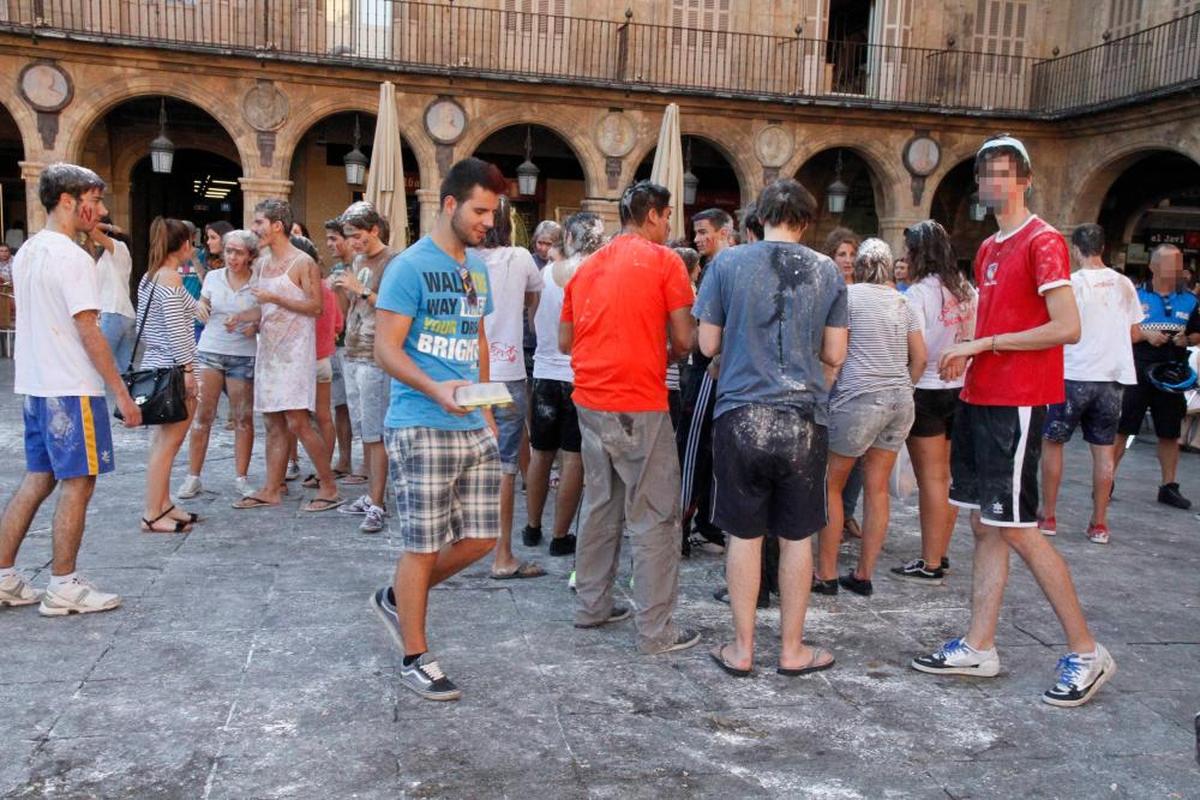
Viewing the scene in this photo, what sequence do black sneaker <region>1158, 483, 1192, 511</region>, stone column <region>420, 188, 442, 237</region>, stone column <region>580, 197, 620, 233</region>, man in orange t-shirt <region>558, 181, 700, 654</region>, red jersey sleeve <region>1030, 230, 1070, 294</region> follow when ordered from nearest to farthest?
red jersey sleeve <region>1030, 230, 1070, 294</region> → man in orange t-shirt <region>558, 181, 700, 654</region> → black sneaker <region>1158, 483, 1192, 511</region> → stone column <region>420, 188, 442, 237</region> → stone column <region>580, 197, 620, 233</region>

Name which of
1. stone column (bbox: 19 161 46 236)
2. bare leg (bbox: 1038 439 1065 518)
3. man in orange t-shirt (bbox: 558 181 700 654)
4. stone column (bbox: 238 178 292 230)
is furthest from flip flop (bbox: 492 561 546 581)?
stone column (bbox: 19 161 46 236)

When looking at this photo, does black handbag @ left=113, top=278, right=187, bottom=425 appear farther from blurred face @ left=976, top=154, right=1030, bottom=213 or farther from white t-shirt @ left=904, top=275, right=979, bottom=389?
blurred face @ left=976, top=154, right=1030, bottom=213

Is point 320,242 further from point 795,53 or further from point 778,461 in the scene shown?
point 778,461

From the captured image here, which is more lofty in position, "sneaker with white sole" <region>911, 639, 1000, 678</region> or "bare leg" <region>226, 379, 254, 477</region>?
"bare leg" <region>226, 379, 254, 477</region>

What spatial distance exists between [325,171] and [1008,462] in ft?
56.6

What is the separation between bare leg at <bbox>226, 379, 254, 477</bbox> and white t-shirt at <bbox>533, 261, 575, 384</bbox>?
2.17m

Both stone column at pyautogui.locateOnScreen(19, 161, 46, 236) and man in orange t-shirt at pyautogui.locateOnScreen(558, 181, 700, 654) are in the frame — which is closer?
man in orange t-shirt at pyautogui.locateOnScreen(558, 181, 700, 654)

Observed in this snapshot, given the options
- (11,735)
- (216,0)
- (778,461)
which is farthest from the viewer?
(216,0)

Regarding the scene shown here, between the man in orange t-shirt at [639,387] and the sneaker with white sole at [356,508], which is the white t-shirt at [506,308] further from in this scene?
the sneaker with white sole at [356,508]

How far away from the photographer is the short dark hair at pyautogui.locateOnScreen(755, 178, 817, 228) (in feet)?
12.3

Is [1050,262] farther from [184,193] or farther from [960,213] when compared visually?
[184,193]

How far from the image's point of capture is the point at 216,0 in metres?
16.5

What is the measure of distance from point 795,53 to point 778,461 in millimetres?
16285

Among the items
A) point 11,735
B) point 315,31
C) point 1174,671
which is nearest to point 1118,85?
point 315,31
